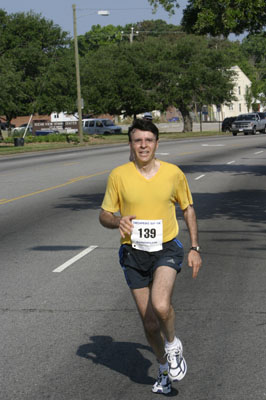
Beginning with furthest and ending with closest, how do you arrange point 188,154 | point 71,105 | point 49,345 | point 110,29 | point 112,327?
1. point 110,29
2. point 71,105
3. point 188,154
4. point 112,327
5. point 49,345

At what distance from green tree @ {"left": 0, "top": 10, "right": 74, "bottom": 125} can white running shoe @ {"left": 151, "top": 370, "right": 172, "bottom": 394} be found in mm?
60647

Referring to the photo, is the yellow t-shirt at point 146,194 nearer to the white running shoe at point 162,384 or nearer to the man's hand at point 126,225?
the man's hand at point 126,225

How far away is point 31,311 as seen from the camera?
7.55m

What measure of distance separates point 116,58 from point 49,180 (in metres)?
52.7

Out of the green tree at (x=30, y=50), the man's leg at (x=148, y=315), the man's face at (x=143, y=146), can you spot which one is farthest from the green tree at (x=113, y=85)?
the man's leg at (x=148, y=315)

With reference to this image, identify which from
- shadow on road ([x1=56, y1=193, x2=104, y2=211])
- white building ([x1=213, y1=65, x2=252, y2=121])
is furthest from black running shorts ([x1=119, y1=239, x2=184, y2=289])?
white building ([x1=213, y1=65, x2=252, y2=121])

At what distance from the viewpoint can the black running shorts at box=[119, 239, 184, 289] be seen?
510 cm

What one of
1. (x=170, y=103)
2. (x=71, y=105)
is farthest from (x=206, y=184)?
(x=170, y=103)

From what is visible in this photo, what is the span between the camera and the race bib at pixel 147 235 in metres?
5.04

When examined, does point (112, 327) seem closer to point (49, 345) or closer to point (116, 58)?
point (49, 345)

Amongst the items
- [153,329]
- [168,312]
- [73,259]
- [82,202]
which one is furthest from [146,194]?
[82,202]

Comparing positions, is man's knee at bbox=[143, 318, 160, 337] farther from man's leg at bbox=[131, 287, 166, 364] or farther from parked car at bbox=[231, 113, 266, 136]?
parked car at bbox=[231, 113, 266, 136]

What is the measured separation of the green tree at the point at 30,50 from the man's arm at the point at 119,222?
198 ft

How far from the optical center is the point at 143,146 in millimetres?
5137
